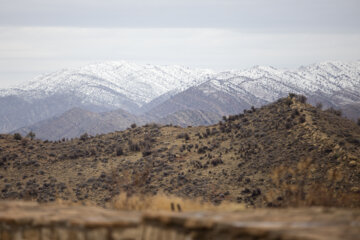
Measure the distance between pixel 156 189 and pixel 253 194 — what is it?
6.49 meters

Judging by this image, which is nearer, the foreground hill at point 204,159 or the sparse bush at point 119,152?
the foreground hill at point 204,159

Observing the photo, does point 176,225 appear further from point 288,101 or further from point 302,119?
point 288,101

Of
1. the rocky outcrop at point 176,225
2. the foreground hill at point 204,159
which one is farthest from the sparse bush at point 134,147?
the rocky outcrop at point 176,225

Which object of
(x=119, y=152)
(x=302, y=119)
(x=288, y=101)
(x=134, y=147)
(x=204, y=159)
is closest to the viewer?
(x=204, y=159)

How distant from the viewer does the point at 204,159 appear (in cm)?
2762

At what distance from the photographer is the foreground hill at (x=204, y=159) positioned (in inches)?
798

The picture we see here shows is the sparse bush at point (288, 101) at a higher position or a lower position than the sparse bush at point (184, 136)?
higher

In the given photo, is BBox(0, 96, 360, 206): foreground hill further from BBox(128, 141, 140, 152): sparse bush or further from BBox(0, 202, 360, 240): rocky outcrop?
BBox(0, 202, 360, 240): rocky outcrop

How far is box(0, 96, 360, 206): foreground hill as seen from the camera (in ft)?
66.5

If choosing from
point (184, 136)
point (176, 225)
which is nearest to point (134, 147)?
point (184, 136)

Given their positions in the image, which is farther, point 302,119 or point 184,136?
point 184,136

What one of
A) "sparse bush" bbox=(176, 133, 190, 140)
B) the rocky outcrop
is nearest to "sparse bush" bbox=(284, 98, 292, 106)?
"sparse bush" bbox=(176, 133, 190, 140)

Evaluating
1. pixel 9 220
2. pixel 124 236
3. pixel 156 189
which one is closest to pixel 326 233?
pixel 124 236

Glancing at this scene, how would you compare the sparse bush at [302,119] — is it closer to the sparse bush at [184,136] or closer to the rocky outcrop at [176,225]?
the sparse bush at [184,136]
